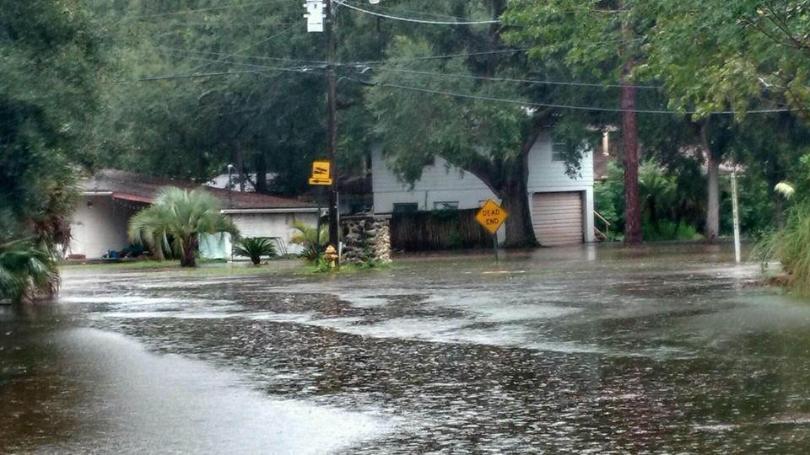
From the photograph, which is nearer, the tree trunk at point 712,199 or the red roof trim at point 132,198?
the red roof trim at point 132,198

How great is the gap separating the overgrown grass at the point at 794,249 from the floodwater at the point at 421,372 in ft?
1.84

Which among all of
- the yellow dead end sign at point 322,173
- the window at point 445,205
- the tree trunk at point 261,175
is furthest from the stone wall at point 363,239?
the tree trunk at point 261,175

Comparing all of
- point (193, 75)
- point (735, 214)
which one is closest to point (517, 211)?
point (193, 75)

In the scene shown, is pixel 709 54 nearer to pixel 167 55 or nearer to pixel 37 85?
pixel 37 85

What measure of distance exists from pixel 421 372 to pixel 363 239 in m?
22.0

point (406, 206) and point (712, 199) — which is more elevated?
point (406, 206)

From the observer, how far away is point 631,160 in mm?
45938

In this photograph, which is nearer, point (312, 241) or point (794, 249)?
point (794, 249)

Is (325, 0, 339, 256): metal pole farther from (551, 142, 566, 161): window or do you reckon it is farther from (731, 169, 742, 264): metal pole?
(551, 142, 566, 161): window

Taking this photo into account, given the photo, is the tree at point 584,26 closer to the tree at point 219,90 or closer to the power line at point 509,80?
the power line at point 509,80

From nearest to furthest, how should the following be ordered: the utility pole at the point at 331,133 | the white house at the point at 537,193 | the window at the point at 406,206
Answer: the utility pole at the point at 331,133 < the white house at the point at 537,193 < the window at the point at 406,206

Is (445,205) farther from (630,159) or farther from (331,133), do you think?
(331,133)

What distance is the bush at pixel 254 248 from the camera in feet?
134

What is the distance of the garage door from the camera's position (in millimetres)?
55250
